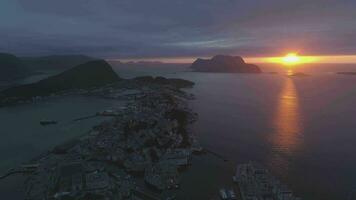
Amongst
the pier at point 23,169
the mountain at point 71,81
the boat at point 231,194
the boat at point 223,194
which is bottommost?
the pier at point 23,169

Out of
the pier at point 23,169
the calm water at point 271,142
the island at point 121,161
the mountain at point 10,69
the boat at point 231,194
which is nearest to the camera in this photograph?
the boat at point 231,194

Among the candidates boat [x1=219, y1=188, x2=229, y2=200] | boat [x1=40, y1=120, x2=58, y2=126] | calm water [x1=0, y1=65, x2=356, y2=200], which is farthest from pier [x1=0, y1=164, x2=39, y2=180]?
boat [x1=40, y1=120, x2=58, y2=126]

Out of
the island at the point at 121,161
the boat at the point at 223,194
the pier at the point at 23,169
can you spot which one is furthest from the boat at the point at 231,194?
the pier at the point at 23,169

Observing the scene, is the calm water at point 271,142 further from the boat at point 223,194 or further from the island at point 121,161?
the island at point 121,161

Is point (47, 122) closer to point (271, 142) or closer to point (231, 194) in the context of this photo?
point (271, 142)

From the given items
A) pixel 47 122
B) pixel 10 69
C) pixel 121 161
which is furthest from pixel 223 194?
pixel 10 69

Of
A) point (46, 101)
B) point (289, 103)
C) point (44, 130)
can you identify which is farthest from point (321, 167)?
point (46, 101)
